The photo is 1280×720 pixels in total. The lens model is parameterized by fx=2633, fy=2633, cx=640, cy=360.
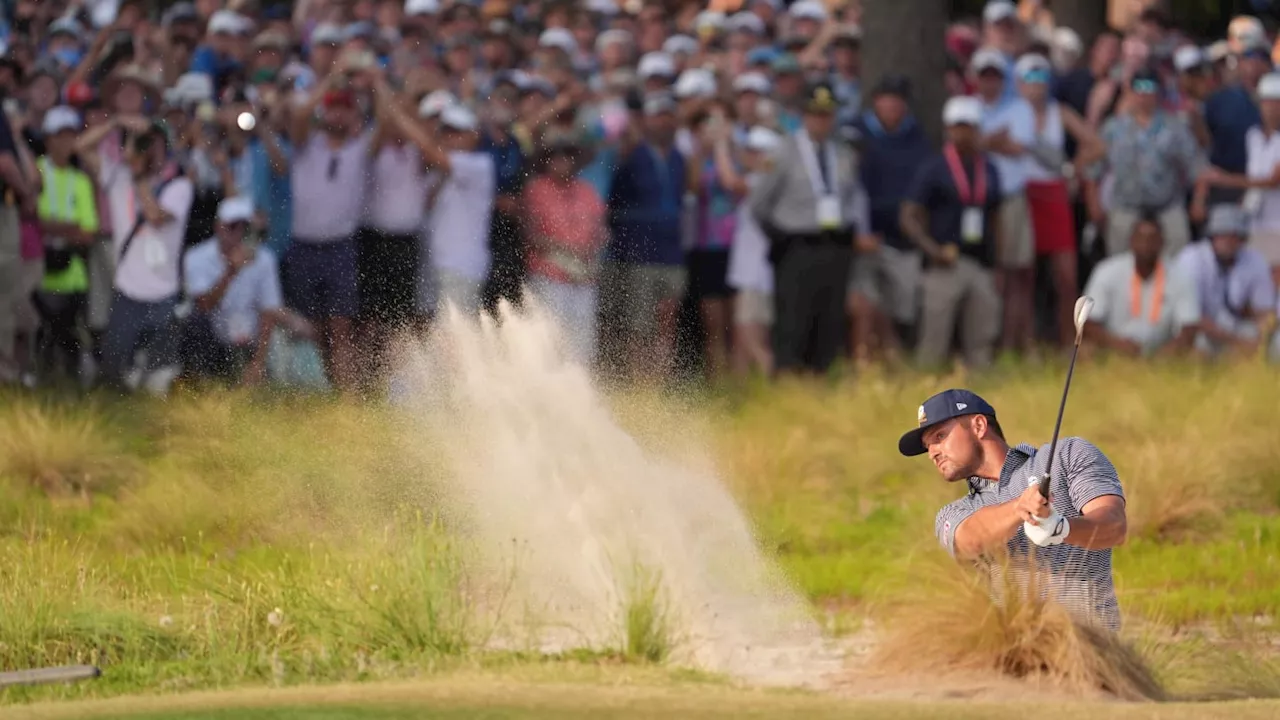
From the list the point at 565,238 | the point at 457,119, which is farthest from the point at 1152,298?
the point at 457,119

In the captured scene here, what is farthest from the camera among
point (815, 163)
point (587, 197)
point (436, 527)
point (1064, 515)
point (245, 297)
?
point (815, 163)

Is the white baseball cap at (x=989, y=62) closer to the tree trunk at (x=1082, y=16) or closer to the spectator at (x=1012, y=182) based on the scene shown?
the spectator at (x=1012, y=182)

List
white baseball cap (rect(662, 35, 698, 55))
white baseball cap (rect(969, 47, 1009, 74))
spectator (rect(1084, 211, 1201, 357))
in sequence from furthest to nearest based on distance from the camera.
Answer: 1. white baseball cap (rect(662, 35, 698, 55))
2. white baseball cap (rect(969, 47, 1009, 74))
3. spectator (rect(1084, 211, 1201, 357))

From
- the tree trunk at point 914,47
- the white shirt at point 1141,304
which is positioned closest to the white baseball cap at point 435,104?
the tree trunk at point 914,47

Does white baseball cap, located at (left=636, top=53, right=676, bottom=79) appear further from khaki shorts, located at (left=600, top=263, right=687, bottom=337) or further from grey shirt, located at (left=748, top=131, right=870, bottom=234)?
khaki shorts, located at (left=600, top=263, right=687, bottom=337)

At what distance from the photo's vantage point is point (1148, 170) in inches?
723

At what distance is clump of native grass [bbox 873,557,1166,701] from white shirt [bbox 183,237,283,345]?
288 inches

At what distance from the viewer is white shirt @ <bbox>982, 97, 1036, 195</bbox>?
18062 mm

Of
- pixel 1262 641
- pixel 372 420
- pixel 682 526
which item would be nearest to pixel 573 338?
pixel 372 420

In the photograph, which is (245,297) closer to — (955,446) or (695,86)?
(695,86)

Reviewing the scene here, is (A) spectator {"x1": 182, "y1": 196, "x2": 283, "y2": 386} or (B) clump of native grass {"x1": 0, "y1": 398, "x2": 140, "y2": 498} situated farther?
(A) spectator {"x1": 182, "y1": 196, "x2": 283, "y2": 386}

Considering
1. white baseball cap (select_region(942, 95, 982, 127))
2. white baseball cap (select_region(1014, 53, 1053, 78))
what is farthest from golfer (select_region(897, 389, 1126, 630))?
white baseball cap (select_region(1014, 53, 1053, 78))

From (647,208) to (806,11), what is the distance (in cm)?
425

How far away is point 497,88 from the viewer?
57.3ft
